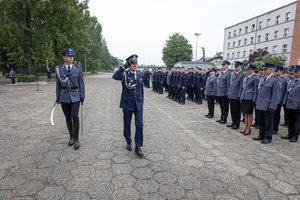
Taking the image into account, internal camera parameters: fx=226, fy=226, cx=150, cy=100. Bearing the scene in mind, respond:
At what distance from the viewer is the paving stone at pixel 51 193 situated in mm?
3035

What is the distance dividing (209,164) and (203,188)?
94cm

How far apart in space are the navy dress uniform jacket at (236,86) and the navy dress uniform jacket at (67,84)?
4.48 meters

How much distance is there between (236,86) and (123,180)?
15.4ft

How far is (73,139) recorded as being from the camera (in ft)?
16.8

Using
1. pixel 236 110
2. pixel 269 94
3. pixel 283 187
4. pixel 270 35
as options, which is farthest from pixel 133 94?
pixel 270 35

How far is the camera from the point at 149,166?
4078 millimetres

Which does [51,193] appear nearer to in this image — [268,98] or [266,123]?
[266,123]

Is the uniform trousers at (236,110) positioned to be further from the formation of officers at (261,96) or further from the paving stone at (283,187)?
the paving stone at (283,187)

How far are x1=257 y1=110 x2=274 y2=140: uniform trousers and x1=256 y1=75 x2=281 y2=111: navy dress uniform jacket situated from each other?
0.17 metres

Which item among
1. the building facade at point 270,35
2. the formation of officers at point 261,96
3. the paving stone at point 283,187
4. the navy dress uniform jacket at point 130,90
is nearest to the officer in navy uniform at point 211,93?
the formation of officers at point 261,96

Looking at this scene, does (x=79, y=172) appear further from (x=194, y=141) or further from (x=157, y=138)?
(x=194, y=141)

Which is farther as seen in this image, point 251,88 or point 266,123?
point 251,88

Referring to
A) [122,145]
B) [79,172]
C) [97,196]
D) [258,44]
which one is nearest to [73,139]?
[122,145]

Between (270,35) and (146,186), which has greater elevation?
(270,35)
